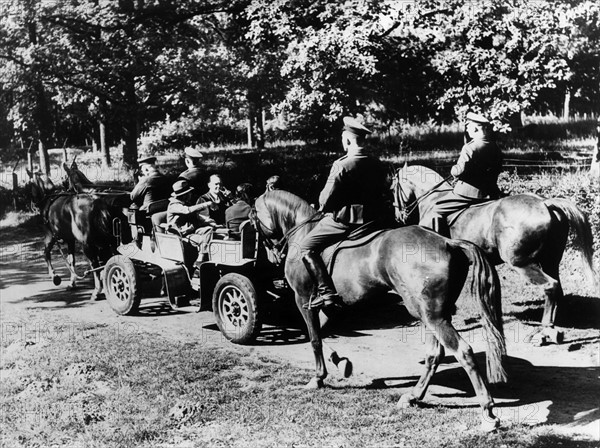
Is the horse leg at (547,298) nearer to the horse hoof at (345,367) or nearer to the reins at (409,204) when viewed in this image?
the reins at (409,204)

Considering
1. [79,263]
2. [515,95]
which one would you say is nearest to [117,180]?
[79,263]

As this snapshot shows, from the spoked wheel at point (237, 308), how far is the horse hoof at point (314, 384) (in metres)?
1.46

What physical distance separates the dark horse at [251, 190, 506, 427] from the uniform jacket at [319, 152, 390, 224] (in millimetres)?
360

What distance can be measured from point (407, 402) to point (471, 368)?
2.76 feet

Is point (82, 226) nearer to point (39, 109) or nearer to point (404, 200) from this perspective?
point (404, 200)

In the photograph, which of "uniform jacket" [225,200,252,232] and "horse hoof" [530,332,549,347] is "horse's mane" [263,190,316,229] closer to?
"uniform jacket" [225,200,252,232]

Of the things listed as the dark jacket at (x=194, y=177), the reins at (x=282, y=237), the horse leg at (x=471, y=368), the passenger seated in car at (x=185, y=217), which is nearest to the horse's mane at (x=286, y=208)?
the reins at (x=282, y=237)

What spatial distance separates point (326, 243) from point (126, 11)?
12218 mm

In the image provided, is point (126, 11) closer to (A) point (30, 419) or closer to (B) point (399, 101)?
(B) point (399, 101)

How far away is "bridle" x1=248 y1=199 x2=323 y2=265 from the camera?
22.7ft

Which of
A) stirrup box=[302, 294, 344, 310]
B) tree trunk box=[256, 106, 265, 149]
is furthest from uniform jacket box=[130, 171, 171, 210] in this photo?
tree trunk box=[256, 106, 265, 149]

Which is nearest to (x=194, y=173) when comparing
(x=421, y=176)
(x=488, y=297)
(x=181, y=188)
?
(x=181, y=188)

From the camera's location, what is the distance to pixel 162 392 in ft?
21.4

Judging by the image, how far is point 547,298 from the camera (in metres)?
8.11
